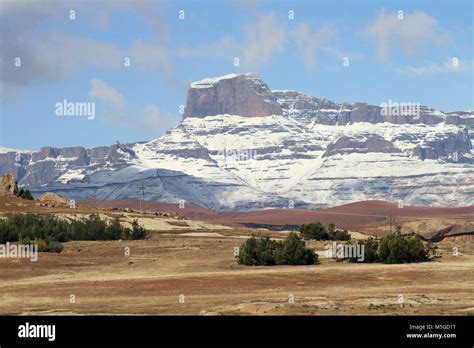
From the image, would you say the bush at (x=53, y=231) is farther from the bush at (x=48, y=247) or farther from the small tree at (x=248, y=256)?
the small tree at (x=248, y=256)

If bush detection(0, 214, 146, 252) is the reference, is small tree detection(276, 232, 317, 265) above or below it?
below

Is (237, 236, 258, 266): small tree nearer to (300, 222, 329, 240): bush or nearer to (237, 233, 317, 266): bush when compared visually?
(237, 233, 317, 266): bush

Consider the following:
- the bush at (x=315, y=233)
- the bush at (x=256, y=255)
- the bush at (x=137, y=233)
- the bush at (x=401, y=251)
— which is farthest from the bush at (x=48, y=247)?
the bush at (x=315, y=233)

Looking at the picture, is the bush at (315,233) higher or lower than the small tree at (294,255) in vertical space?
higher

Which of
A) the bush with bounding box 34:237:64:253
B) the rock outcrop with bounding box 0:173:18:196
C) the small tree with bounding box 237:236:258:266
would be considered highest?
the rock outcrop with bounding box 0:173:18:196

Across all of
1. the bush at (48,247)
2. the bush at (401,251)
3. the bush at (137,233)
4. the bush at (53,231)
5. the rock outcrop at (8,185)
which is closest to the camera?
the bush at (401,251)

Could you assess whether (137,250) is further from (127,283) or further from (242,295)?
(242,295)

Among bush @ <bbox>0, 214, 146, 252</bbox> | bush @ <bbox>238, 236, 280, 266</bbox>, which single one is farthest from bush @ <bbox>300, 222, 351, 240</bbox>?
bush @ <bbox>238, 236, 280, 266</bbox>

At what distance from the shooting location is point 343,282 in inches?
1581

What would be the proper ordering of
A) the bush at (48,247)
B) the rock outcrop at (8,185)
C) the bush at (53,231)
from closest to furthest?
the bush at (48,247) < the bush at (53,231) < the rock outcrop at (8,185)

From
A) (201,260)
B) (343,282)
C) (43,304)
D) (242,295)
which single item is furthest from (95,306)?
(201,260)

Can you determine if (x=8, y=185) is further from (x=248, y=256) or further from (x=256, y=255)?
(x=248, y=256)

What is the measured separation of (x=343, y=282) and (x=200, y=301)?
8.71m
